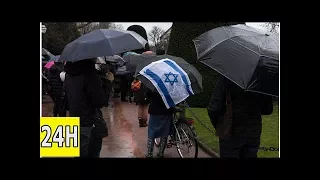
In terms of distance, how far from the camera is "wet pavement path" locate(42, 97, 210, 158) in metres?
5.86

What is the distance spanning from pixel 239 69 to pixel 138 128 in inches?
161

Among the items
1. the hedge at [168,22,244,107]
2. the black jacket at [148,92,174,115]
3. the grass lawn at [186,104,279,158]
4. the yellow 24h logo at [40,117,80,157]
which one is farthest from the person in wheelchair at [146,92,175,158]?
the hedge at [168,22,244,107]

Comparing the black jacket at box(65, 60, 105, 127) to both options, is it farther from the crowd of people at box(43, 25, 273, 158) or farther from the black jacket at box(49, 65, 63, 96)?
the black jacket at box(49, 65, 63, 96)

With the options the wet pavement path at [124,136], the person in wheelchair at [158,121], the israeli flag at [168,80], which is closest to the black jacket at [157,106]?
the person in wheelchair at [158,121]

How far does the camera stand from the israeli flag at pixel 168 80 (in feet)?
16.8

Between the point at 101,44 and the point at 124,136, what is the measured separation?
9.35 feet

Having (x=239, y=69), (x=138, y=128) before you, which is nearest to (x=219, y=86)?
(x=239, y=69)

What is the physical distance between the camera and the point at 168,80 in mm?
5152

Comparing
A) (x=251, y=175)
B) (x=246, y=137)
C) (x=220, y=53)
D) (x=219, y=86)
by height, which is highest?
(x=220, y=53)

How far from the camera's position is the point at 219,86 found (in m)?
4.21

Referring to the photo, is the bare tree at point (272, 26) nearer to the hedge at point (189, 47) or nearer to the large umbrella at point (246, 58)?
the large umbrella at point (246, 58)

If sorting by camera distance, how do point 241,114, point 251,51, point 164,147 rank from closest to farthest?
point 251,51, point 241,114, point 164,147
